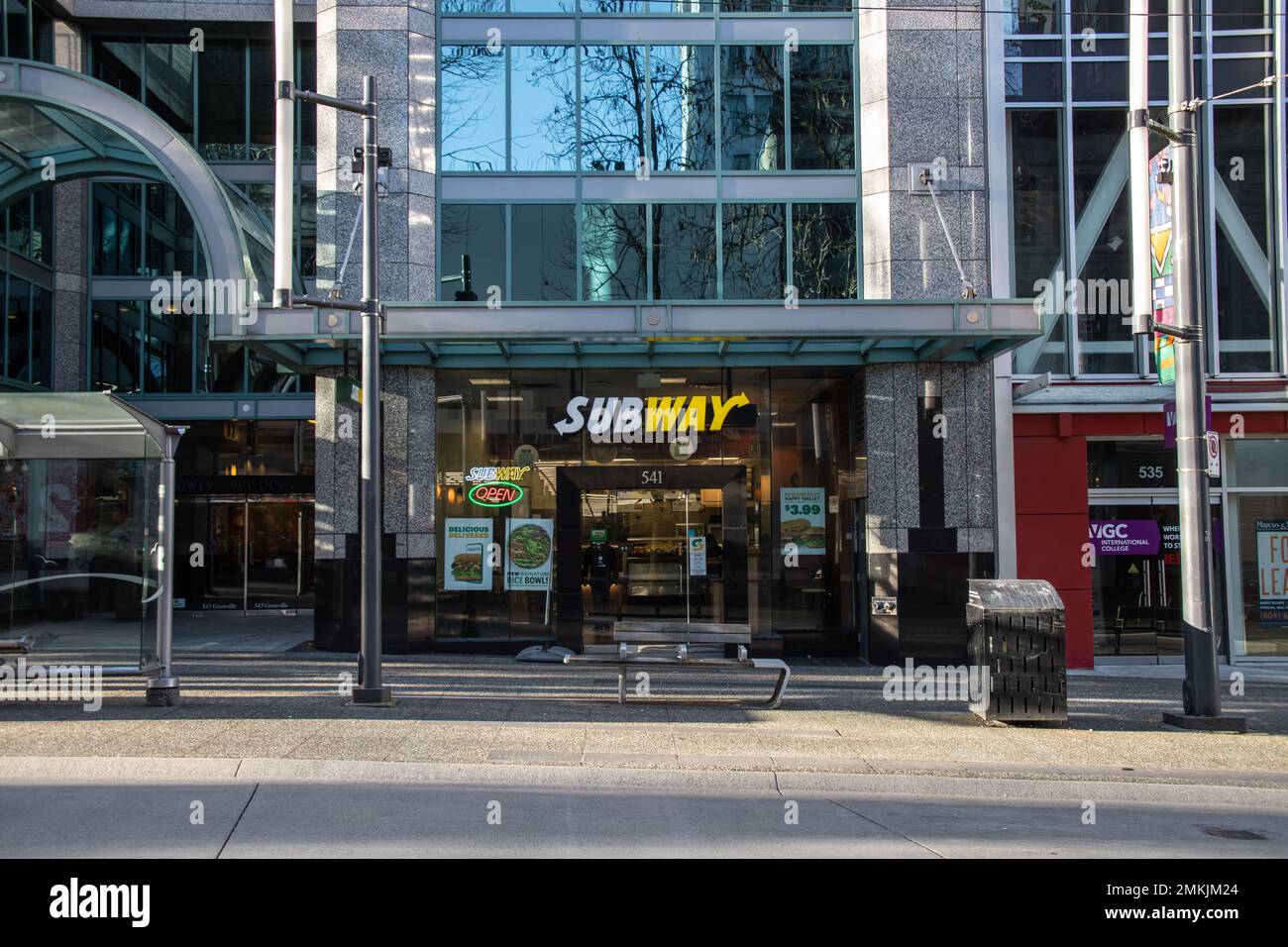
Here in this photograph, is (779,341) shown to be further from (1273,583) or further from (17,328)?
(17,328)

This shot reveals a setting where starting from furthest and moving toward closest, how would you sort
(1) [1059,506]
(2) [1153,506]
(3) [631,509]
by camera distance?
(2) [1153,506]
(3) [631,509]
(1) [1059,506]

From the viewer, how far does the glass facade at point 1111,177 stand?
1466 cm

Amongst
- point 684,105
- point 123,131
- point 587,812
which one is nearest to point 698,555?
point 684,105

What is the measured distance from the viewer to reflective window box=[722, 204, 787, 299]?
46.9ft

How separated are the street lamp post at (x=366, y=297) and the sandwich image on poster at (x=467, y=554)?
4.04 metres

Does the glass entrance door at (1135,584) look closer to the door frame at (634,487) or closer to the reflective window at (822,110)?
the door frame at (634,487)

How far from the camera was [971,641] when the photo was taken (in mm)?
9898

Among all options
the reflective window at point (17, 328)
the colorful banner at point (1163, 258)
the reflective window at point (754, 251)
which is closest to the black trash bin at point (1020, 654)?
the colorful banner at point (1163, 258)

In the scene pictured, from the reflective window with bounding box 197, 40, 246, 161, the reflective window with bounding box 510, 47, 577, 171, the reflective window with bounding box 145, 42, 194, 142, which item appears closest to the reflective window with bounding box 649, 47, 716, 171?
the reflective window with bounding box 510, 47, 577, 171

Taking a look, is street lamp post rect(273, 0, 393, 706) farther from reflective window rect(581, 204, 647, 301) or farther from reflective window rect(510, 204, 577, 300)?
reflective window rect(581, 204, 647, 301)

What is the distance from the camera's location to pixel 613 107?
14.4m

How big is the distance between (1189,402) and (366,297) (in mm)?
8703

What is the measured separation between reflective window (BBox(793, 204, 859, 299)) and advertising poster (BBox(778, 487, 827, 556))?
9.83 feet
